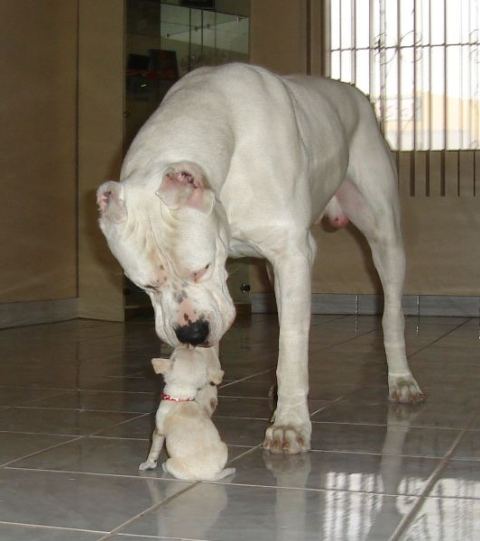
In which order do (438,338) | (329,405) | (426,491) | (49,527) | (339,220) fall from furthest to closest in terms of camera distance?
(438,338), (339,220), (329,405), (426,491), (49,527)

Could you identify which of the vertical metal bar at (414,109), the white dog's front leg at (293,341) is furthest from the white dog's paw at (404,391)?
the vertical metal bar at (414,109)

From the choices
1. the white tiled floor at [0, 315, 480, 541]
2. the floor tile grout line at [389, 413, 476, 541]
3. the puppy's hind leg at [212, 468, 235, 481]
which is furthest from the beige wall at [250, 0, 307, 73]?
the puppy's hind leg at [212, 468, 235, 481]

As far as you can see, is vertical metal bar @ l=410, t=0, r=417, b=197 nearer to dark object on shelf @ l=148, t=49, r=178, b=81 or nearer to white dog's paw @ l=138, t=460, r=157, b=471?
dark object on shelf @ l=148, t=49, r=178, b=81

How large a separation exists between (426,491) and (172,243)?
820mm

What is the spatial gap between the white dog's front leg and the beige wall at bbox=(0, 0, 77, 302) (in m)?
4.43

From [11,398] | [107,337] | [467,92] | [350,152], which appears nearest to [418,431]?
[350,152]

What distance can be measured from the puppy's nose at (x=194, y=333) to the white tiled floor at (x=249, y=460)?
0.33 metres

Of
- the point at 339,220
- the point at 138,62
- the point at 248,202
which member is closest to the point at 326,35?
the point at 138,62

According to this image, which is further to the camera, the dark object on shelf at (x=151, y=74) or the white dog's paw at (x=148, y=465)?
the dark object on shelf at (x=151, y=74)

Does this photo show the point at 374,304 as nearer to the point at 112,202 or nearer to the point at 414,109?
the point at 414,109

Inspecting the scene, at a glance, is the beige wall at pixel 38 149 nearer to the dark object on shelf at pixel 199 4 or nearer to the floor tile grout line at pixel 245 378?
the dark object on shelf at pixel 199 4

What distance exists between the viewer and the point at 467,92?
25.8 feet

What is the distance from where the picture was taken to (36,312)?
7.42m

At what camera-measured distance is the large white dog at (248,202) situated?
2.53 metres
